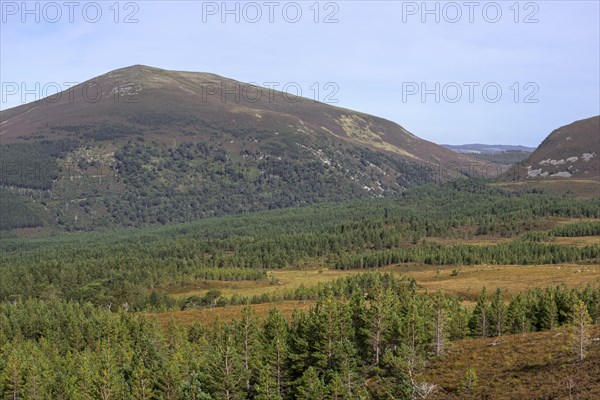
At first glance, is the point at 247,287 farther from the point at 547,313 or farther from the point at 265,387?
the point at 265,387

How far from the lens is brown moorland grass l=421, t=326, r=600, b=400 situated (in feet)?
175

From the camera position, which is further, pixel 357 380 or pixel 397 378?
pixel 357 380

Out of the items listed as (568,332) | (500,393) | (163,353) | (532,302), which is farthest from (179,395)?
(532,302)

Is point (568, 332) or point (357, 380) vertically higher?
point (568, 332)

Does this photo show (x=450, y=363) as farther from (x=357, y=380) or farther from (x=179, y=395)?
(x=179, y=395)

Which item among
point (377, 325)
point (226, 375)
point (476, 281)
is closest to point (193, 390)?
point (226, 375)

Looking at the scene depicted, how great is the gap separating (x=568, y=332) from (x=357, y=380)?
27.1m

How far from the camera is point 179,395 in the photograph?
7050 cm

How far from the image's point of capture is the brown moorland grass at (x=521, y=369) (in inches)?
2104

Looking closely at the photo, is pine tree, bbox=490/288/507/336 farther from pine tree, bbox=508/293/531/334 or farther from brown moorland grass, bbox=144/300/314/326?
brown moorland grass, bbox=144/300/314/326

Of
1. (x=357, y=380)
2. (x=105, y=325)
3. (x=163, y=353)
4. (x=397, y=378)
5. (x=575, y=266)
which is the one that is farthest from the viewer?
(x=575, y=266)

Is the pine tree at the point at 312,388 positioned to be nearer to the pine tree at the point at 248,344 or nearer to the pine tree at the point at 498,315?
the pine tree at the point at 248,344

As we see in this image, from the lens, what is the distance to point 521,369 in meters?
62.6

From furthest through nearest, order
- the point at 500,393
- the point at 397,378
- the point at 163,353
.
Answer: the point at 163,353 → the point at 397,378 → the point at 500,393
